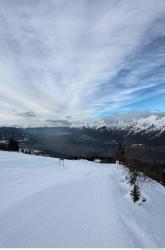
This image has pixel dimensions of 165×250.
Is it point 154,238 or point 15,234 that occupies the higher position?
point 15,234

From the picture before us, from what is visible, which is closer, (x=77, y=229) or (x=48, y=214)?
(x=77, y=229)

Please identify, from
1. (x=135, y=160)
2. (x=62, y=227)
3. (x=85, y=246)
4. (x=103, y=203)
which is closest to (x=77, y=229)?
(x=62, y=227)

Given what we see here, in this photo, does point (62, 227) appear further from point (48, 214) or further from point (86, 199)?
Result: point (86, 199)

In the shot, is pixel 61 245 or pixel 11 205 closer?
pixel 61 245

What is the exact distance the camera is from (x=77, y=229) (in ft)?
26.9

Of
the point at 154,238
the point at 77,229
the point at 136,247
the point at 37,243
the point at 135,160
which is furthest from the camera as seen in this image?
the point at 135,160

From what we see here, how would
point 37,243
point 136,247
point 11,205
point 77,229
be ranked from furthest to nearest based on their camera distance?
point 11,205
point 77,229
point 136,247
point 37,243

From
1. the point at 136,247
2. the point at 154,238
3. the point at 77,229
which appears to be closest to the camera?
the point at 136,247

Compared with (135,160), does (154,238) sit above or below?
below

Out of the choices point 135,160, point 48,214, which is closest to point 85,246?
point 48,214

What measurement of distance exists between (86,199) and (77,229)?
16.4ft

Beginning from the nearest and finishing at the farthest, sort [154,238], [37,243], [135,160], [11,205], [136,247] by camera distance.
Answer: [37,243] → [136,247] → [154,238] → [11,205] → [135,160]

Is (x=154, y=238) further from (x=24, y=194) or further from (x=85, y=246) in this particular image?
(x=24, y=194)

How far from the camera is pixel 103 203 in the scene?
12.7m
